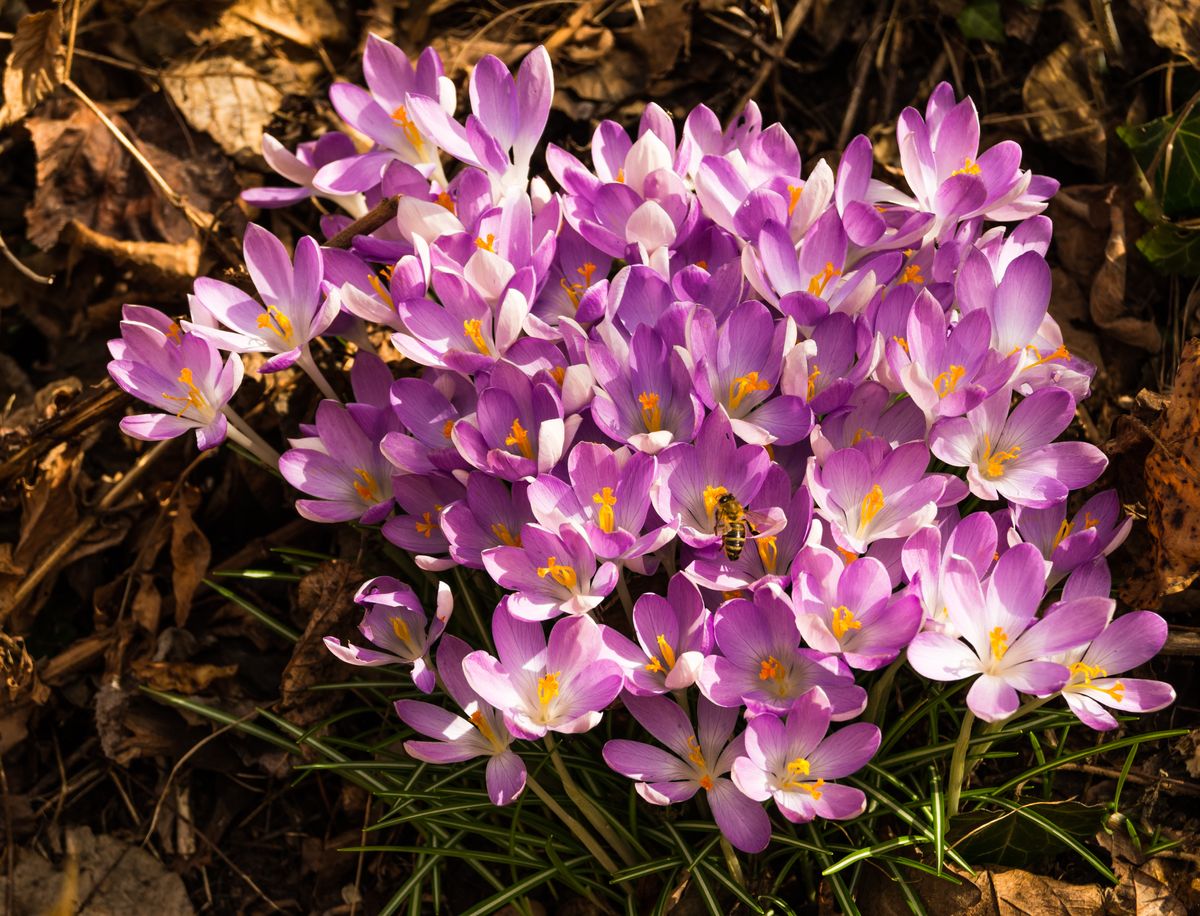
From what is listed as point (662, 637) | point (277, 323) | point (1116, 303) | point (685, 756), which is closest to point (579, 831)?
point (685, 756)

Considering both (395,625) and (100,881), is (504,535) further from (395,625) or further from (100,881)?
(100,881)

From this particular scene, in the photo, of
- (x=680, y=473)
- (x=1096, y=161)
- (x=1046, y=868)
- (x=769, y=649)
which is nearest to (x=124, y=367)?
(x=680, y=473)

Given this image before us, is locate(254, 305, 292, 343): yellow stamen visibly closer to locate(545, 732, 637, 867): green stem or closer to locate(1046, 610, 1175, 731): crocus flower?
locate(545, 732, 637, 867): green stem

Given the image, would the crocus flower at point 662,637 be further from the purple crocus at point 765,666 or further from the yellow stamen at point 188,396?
the yellow stamen at point 188,396

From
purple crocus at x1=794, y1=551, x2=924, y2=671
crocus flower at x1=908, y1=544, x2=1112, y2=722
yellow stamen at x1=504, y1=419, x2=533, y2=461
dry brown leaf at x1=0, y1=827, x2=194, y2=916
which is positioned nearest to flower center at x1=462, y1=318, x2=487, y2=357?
yellow stamen at x1=504, y1=419, x2=533, y2=461

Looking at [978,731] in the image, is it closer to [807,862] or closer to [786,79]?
[807,862]
